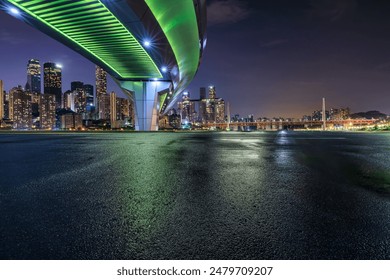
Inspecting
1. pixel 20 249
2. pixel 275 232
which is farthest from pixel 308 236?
pixel 20 249

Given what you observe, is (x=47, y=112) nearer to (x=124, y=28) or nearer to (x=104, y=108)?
(x=104, y=108)

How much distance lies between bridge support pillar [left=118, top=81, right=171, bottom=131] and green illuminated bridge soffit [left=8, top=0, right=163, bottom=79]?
6.95 m

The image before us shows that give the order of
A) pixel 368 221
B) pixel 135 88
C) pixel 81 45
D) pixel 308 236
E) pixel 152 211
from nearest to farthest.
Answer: pixel 308 236, pixel 368 221, pixel 152 211, pixel 81 45, pixel 135 88

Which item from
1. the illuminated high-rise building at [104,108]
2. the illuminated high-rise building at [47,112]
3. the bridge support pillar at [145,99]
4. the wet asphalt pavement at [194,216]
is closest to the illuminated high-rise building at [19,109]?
the illuminated high-rise building at [47,112]

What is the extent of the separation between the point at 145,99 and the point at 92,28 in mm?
18664

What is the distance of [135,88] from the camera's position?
3981 cm

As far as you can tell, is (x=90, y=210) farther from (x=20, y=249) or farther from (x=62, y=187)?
(x=62, y=187)

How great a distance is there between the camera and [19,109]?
167250 mm

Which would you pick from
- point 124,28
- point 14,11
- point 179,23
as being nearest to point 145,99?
point 179,23

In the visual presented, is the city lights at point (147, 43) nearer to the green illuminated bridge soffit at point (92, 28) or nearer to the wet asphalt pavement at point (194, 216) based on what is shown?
the green illuminated bridge soffit at point (92, 28)

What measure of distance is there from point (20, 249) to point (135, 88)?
3927 centimetres

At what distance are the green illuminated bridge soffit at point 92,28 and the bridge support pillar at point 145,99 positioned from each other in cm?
695
